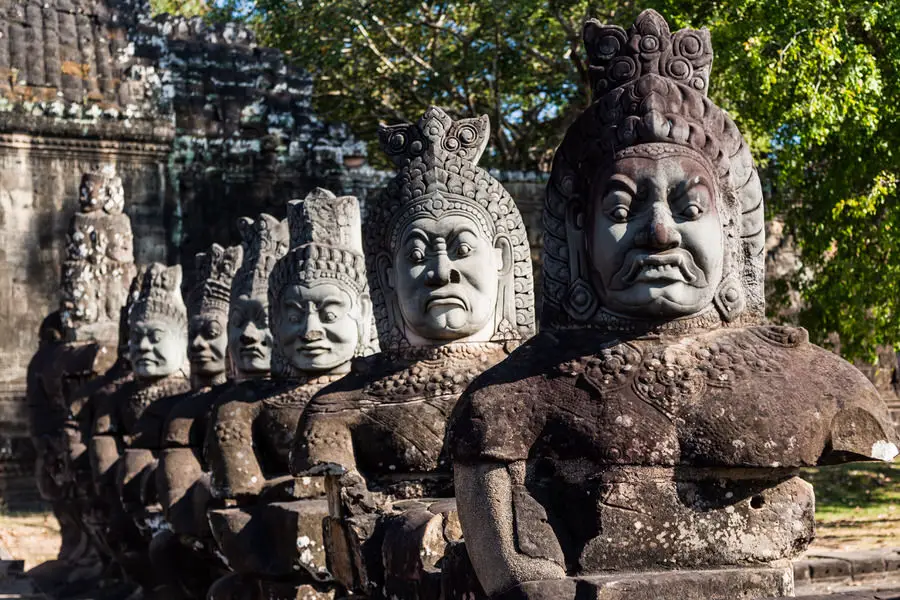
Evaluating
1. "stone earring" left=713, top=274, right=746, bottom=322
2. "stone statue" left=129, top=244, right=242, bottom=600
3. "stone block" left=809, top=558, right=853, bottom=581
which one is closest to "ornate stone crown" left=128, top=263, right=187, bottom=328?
"stone statue" left=129, top=244, right=242, bottom=600

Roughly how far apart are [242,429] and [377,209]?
5.40 ft

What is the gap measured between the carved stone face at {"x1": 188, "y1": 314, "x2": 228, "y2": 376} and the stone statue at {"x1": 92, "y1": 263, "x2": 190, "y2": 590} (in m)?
0.86

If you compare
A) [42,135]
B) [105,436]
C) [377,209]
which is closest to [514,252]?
[377,209]

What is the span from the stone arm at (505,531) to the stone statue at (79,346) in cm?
A: 780

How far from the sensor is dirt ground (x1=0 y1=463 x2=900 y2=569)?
10625 millimetres

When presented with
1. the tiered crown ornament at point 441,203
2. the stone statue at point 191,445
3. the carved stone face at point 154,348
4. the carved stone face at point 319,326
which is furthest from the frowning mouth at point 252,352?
the carved stone face at point 154,348

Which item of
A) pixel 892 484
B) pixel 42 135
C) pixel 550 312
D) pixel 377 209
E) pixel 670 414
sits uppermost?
pixel 42 135

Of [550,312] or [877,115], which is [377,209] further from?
[877,115]

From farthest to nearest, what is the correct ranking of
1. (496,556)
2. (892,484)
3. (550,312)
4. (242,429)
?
(892,484), (242,429), (550,312), (496,556)

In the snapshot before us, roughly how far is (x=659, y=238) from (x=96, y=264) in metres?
10.4

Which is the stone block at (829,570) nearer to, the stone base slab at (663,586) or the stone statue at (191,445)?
the stone statue at (191,445)

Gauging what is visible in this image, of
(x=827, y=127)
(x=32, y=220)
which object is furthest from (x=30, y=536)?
(x=827, y=127)

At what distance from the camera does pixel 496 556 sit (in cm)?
396

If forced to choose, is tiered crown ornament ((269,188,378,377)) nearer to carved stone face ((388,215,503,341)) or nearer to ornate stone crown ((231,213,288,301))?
ornate stone crown ((231,213,288,301))
